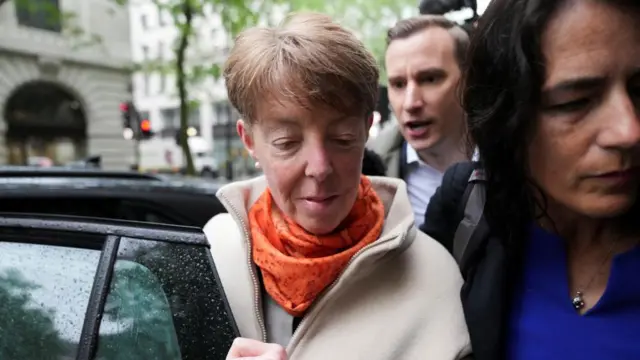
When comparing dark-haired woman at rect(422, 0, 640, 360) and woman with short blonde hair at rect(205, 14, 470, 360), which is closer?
dark-haired woman at rect(422, 0, 640, 360)

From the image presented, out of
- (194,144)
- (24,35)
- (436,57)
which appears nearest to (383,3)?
(24,35)

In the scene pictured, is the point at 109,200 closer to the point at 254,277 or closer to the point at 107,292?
the point at 107,292

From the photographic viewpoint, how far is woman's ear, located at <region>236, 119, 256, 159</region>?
4.61 ft

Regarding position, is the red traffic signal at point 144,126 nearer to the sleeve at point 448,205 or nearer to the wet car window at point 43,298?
the wet car window at point 43,298

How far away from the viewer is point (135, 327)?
1.34 metres

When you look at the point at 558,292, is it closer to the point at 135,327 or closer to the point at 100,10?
the point at 135,327

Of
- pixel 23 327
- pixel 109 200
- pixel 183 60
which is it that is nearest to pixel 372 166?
pixel 109 200

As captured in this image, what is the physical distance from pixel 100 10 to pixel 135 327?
67.5ft

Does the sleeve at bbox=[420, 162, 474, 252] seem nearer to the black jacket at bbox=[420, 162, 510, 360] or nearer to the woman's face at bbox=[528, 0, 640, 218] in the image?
the black jacket at bbox=[420, 162, 510, 360]

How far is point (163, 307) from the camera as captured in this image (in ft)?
4.32

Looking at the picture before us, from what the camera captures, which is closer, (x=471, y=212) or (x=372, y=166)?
(x=471, y=212)

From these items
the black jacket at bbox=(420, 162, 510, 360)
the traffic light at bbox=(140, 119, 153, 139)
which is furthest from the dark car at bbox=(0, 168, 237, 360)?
the traffic light at bbox=(140, 119, 153, 139)

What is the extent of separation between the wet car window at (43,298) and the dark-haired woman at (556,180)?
1.07 metres

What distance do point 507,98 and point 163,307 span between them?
40.2 inches
